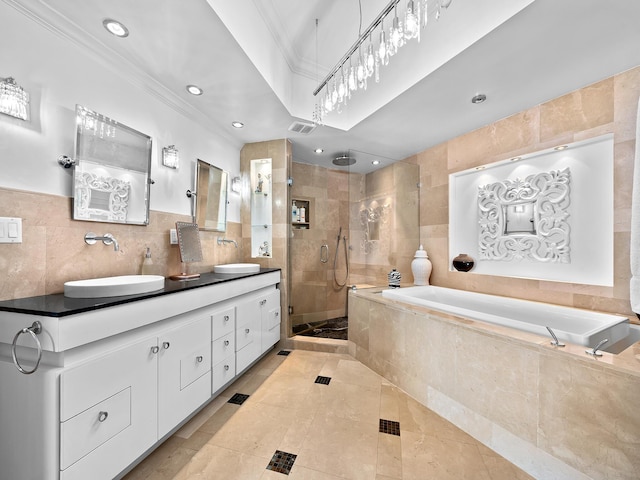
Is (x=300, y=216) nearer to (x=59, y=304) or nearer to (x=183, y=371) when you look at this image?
(x=183, y=371)

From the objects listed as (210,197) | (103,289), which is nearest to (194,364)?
(103,289)

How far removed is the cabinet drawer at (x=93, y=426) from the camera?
3.15ft

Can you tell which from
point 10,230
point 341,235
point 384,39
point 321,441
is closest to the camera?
point 10,230

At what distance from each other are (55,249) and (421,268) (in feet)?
10.1

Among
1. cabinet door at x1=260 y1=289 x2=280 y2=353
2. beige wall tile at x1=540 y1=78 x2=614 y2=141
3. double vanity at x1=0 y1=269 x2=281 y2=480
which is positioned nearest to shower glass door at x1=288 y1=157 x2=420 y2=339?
cabinet door at x1=260 y1=289 x2=280 y2=353

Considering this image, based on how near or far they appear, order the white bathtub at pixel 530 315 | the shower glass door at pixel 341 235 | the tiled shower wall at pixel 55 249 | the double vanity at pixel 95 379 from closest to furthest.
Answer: the double vanity at pixel 95 379 → the tiled shower wall at pixel 55 249 → the white bathtub at pixel 530 315 → the shower glass door at pixel 341 235

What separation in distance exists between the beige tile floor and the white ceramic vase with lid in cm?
137

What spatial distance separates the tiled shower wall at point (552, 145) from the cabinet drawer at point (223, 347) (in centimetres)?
233

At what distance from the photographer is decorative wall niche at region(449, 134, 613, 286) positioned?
1868 millimetres

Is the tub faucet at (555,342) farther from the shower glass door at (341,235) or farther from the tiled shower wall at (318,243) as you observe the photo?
the tiled shower wall at (318,243)

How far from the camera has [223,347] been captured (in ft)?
6.18

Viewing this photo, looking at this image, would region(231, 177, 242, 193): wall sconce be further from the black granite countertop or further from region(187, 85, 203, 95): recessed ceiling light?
the black granite countertop

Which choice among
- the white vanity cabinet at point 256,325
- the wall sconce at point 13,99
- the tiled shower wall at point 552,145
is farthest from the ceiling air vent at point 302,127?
the wall sconce at point 13,99

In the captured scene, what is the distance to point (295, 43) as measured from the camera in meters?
2.07
